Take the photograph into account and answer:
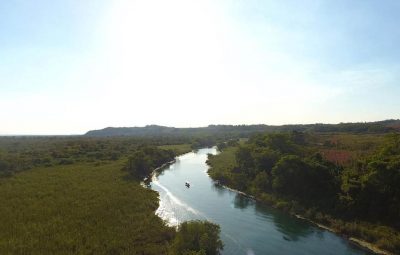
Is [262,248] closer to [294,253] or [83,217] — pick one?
[294,253]

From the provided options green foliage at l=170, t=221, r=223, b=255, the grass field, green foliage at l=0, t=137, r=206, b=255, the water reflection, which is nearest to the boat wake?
the grass field

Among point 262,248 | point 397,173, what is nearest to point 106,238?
point 262,248

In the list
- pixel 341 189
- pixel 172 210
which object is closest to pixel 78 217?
pixel 172 210

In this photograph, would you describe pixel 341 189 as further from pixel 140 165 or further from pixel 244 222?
pixel 140 165

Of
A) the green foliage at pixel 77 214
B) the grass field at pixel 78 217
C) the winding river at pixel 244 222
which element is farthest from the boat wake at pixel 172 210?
the green foliage at pixel 77 214

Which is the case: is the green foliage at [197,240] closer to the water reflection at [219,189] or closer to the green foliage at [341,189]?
the green foliage at [341,189]

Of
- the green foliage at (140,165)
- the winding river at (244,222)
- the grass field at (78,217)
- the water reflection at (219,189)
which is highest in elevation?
the green foliage at (140,165)
